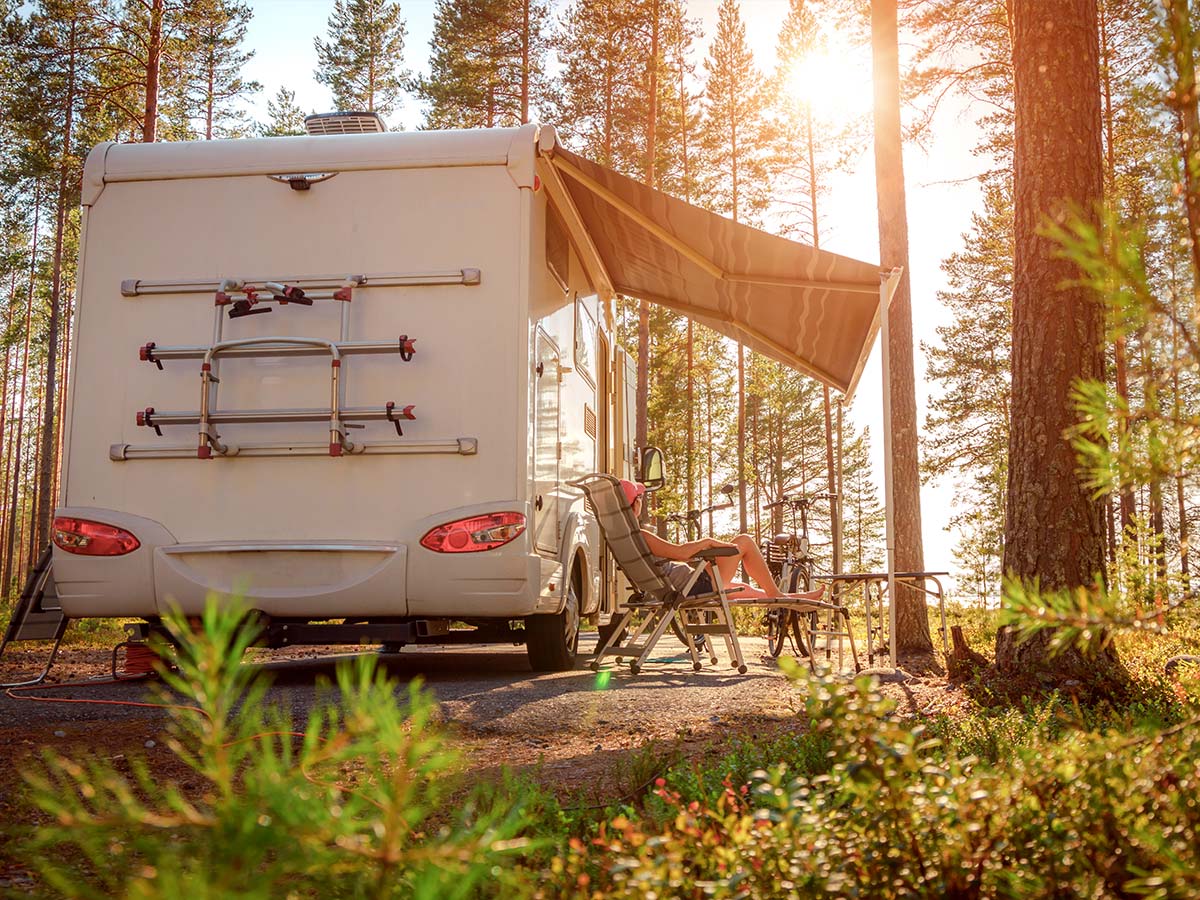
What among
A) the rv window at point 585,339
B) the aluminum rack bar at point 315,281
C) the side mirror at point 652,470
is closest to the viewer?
the aluminum rack bar at point 315,281

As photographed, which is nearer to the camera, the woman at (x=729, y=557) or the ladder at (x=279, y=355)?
the ladder at (x=279, y=355)

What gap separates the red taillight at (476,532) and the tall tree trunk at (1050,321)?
2447 millimetres

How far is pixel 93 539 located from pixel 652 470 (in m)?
4.79

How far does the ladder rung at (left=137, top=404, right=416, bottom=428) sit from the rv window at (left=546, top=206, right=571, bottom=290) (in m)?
1.39

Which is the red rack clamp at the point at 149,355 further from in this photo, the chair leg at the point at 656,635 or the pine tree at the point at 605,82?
the pine tree at the point at 605,82

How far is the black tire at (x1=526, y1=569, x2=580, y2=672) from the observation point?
21.8 feet

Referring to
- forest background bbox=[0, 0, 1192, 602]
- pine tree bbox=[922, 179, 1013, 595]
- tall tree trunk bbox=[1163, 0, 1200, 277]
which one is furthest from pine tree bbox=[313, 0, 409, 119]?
tall tree trunk bbox=[1163, 0, 1200, 277]

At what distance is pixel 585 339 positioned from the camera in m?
7.83

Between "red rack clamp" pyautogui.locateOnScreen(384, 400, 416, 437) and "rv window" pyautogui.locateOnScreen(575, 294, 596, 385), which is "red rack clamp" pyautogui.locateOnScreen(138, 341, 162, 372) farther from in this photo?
"rv window" pyautogui.locateOnScreen(575, 294, 596, 385)

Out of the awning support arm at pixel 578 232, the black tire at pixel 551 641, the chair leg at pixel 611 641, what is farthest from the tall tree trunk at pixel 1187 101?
the chair leg at pixel 611 641

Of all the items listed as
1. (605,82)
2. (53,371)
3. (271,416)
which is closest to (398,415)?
(271,416)

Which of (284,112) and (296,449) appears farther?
(284,112)

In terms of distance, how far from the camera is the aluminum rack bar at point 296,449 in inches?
223

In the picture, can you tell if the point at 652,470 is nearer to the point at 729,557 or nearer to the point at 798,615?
the point at 729,557
